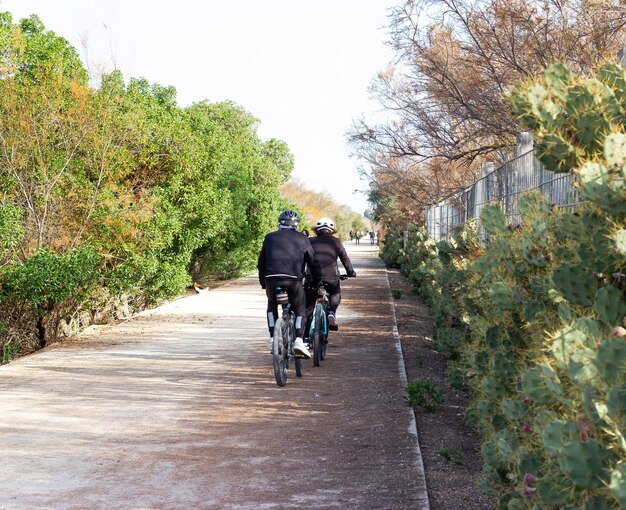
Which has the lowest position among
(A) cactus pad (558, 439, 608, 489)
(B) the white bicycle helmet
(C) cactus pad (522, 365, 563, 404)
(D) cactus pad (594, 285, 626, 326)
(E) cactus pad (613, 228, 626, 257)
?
(A) cactus pad (558, 439, 608, 489)

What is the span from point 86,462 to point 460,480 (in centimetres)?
274

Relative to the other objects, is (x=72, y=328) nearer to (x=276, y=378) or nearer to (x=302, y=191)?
(x=276, y=378)

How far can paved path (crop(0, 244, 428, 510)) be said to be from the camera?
21.0 feet

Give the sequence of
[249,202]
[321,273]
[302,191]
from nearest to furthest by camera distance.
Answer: [321,273] → [249,202] → [302,191]

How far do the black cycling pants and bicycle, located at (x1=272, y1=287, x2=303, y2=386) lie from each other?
6 centimetres

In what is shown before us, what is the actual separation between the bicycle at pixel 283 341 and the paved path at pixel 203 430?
179 mm

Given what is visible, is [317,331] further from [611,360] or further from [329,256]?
[611,360]

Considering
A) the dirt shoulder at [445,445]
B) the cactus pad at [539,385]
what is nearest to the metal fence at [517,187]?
the cactus pad at [539,385]

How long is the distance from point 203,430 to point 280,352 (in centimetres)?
234

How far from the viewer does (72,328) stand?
1761 cm

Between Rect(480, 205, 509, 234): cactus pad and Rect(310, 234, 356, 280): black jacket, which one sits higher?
Rect(480, 205, 509, 234): cactus pad

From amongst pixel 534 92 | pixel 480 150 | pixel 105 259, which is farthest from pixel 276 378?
pixel 480 150

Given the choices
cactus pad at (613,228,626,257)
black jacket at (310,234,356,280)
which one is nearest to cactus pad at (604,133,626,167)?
cactus pad at (613,228,626,257)

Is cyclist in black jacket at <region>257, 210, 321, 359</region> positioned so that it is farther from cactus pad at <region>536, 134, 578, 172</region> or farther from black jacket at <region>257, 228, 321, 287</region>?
cactus pad at <region>536, 134, 578, 172</region>
